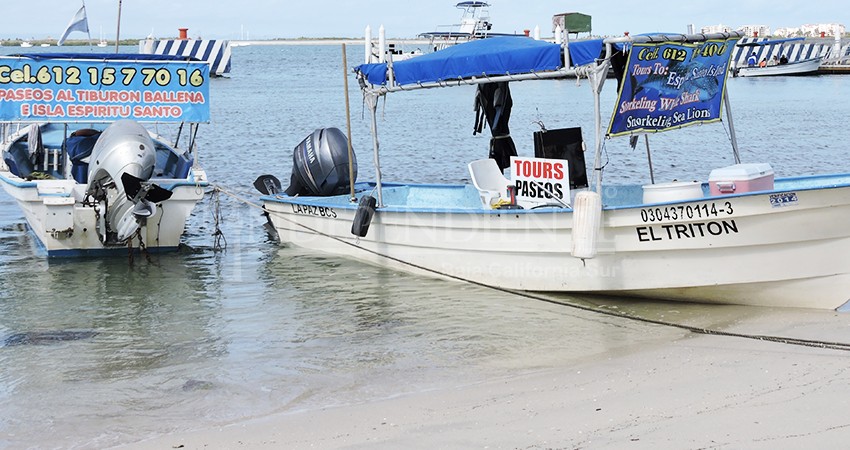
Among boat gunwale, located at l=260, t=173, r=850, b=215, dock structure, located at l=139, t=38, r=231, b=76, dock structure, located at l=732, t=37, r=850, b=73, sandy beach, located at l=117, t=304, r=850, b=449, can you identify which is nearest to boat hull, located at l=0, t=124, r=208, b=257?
boat gunwale, located at l=260, t=173, r=850, b=215

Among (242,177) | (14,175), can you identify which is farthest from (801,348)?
(242,177)

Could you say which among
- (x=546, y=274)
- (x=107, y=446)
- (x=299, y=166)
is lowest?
(x=107, y=446)

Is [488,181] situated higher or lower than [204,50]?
lower

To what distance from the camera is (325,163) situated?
13.2 metres

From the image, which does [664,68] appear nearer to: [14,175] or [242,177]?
[14,175]

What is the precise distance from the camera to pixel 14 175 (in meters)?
14.5

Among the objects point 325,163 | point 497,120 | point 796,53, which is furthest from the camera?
point 796,53

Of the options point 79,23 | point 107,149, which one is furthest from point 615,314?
point 79,23

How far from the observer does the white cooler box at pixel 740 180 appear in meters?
9.20

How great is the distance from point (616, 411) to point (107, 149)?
861 cm

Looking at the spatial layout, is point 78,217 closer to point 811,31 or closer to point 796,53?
point 796,53

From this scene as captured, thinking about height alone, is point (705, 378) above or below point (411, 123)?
below

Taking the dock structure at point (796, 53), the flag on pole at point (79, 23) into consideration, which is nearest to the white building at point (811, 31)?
the dock structure at point (796, 53)

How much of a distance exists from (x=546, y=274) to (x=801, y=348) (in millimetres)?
3096
